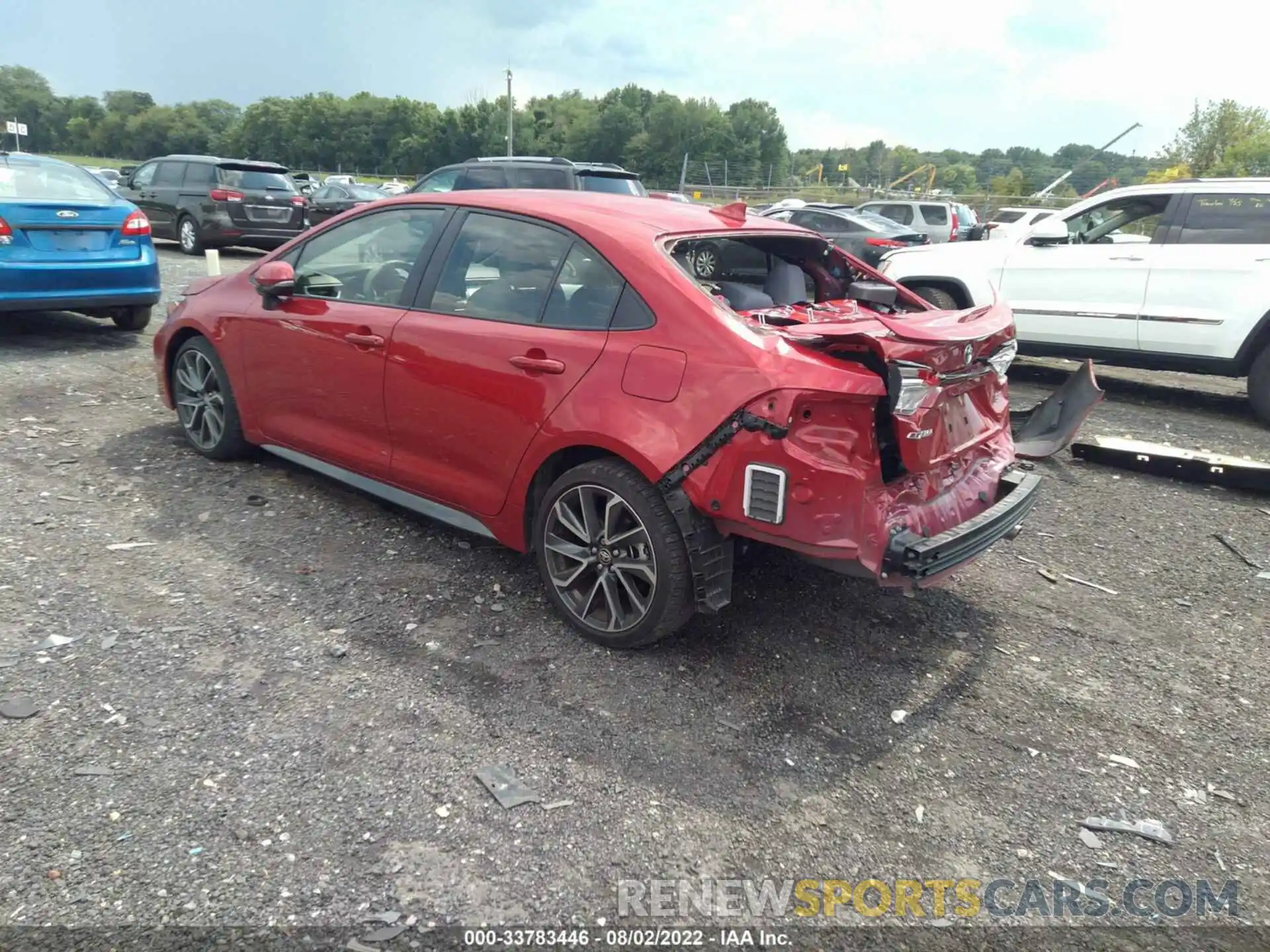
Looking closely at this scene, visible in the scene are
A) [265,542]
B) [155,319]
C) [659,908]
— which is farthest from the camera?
[155,319]

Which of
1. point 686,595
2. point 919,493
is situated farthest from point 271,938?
point 919,493

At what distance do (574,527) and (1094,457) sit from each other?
4.31 meters

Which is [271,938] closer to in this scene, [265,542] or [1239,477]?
[265,542]

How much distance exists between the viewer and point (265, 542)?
13.9 ft

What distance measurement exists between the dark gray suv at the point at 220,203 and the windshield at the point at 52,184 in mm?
6704

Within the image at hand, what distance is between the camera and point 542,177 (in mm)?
12102

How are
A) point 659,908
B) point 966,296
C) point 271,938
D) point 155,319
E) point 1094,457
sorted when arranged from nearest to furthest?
1. point 271,938
2. point 659,908
3. point 1094,457
4. point 966,296
5. point 155,319

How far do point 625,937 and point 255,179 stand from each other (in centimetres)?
1554

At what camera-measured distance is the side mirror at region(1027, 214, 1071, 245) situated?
26.7 ft

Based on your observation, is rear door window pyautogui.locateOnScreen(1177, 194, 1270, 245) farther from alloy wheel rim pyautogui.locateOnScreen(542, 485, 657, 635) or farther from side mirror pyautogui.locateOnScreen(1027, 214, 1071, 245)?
alloy wheel rim pyautogui.locateOnScreen(542, 485, 657, 635)

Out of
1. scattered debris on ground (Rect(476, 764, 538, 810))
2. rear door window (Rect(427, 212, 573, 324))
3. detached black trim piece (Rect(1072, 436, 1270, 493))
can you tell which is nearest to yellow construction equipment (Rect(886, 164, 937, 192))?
detached black trim piece (Rect(1072, 436, 1270, 493))

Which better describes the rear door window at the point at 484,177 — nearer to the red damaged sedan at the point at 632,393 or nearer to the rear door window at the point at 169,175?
the rear door window at the point at 169,175

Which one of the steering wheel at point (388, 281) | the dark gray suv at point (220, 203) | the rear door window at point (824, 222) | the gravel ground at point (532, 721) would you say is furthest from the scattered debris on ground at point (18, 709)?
the rear door window at point (824, 222)

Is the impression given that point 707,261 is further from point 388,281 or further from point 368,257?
point 368,257
